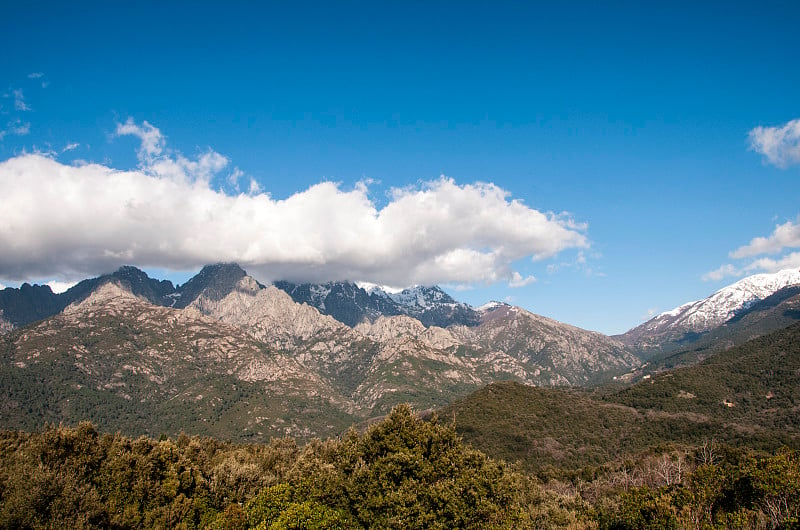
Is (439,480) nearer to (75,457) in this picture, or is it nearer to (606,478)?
(75,457)

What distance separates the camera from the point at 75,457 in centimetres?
5975

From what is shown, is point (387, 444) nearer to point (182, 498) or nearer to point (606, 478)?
point (182, 498)

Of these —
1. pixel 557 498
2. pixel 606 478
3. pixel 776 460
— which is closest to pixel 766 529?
pixel 776 460

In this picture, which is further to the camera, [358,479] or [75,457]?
[75,457]

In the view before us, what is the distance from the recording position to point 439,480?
150 ft

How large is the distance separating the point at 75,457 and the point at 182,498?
1587cm

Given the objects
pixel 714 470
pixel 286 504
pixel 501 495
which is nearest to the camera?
pixel 501 495

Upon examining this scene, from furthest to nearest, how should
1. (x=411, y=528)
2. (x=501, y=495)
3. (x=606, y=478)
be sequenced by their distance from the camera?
(x=606, y=478) → (x=501, y=495) → (x=411, y=528)

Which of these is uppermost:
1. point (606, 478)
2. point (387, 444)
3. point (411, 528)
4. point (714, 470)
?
point (387, 444)

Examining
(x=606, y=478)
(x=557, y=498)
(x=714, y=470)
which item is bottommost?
(x=606, y=478)

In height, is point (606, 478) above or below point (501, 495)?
below

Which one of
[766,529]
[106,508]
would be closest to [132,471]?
[106,508]

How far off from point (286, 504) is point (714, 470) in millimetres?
59764

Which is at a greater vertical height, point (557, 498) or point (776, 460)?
point (776, 460)
